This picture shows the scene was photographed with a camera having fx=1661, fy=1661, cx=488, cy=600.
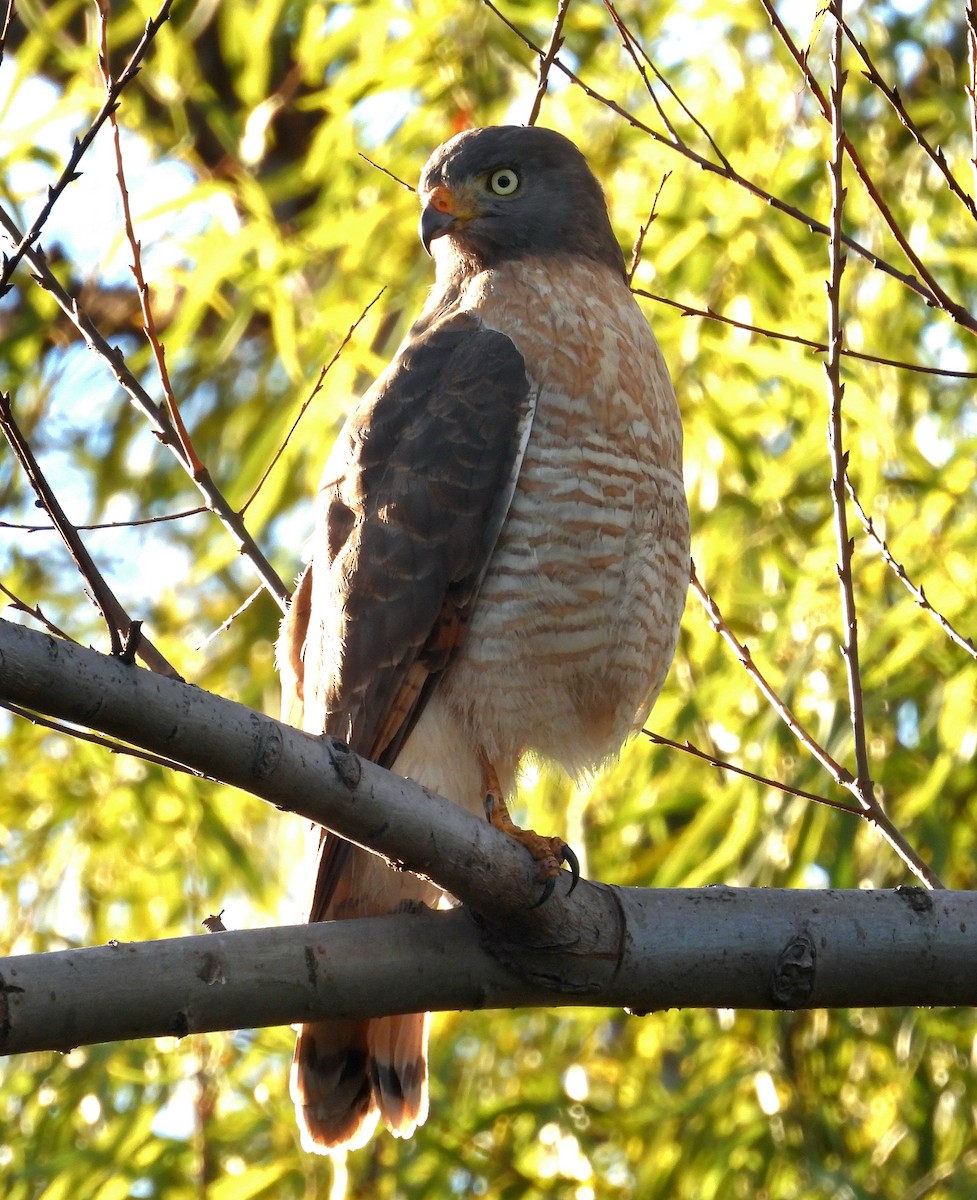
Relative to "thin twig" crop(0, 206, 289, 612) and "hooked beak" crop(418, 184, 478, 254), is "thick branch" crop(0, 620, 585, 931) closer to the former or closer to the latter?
"thin twig" crop(0, 206, 289, 612)

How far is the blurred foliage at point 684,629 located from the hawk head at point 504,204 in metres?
0.35

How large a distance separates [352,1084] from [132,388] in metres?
1.32

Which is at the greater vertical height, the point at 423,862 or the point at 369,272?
the point at 369,272

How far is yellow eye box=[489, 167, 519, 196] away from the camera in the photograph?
3562 millimetres

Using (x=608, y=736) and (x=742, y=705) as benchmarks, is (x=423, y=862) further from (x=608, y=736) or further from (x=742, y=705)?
(x=742, y=705)

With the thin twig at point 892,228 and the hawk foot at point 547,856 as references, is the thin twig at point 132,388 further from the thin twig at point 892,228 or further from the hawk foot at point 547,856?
the thin twig at point 892,228

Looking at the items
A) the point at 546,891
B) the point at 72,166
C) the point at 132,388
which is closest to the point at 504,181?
the point at 132,388

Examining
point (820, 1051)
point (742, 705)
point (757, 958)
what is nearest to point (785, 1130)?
point (820, 1051)

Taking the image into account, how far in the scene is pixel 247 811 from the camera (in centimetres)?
451

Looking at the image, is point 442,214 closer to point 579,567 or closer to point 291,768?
point 579,567

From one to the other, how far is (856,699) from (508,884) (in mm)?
577

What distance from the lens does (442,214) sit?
11.5ft

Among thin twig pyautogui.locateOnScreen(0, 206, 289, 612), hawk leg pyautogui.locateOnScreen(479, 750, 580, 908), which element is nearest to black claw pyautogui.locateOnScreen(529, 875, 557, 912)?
hawk leg pyautogui.locateOnScreen(479, 750, 580, 908)

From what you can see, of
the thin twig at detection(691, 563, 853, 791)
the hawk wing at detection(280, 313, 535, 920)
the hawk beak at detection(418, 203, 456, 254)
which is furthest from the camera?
the hawk beak at detection(418, 203, 456, 254)
